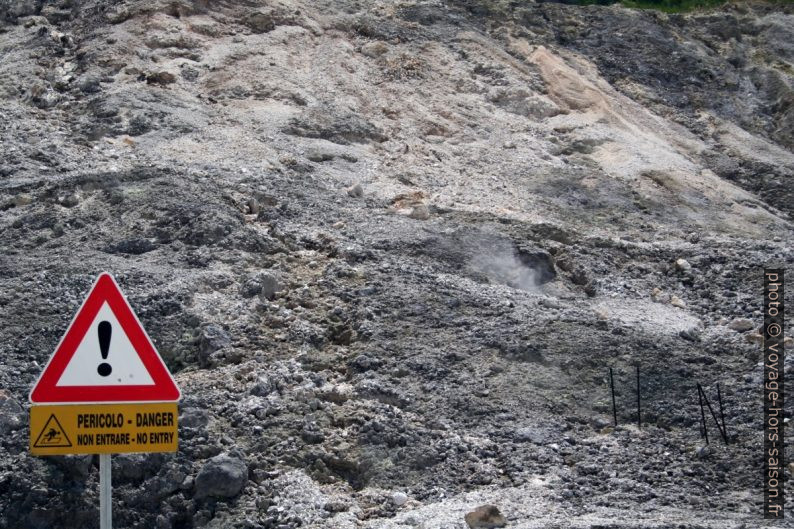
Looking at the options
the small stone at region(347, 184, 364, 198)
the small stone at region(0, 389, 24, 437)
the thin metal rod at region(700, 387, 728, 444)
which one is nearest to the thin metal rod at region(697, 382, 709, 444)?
the thin metal rod at region(700, 387, 728, 444)

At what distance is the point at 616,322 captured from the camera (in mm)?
7398

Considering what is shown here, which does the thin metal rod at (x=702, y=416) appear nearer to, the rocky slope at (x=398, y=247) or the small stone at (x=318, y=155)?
the rocky slope at (x=398, y=247)

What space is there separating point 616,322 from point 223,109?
479cm

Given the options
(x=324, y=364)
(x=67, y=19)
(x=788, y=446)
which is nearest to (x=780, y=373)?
(x=788, y=446)

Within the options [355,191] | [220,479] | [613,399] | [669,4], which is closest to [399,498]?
[220,479]

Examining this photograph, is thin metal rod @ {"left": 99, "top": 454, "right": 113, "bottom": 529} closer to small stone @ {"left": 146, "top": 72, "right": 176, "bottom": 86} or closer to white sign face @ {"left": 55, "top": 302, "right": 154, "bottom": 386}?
white sign face @ {"left": 55, "top": 302, "right": 154, "bottom": 386}

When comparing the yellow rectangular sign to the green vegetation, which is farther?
the green vegetation

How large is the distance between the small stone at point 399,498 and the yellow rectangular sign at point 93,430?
199 cm

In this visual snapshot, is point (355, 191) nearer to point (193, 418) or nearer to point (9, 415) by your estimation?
point (193, 418)

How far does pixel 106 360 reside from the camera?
4016mm

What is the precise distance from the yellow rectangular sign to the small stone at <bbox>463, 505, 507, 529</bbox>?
1991 mm

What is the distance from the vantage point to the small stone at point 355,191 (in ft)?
29.1

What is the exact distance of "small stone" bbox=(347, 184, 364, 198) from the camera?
8883mm

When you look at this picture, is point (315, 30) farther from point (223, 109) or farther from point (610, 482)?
point (610, 482)
